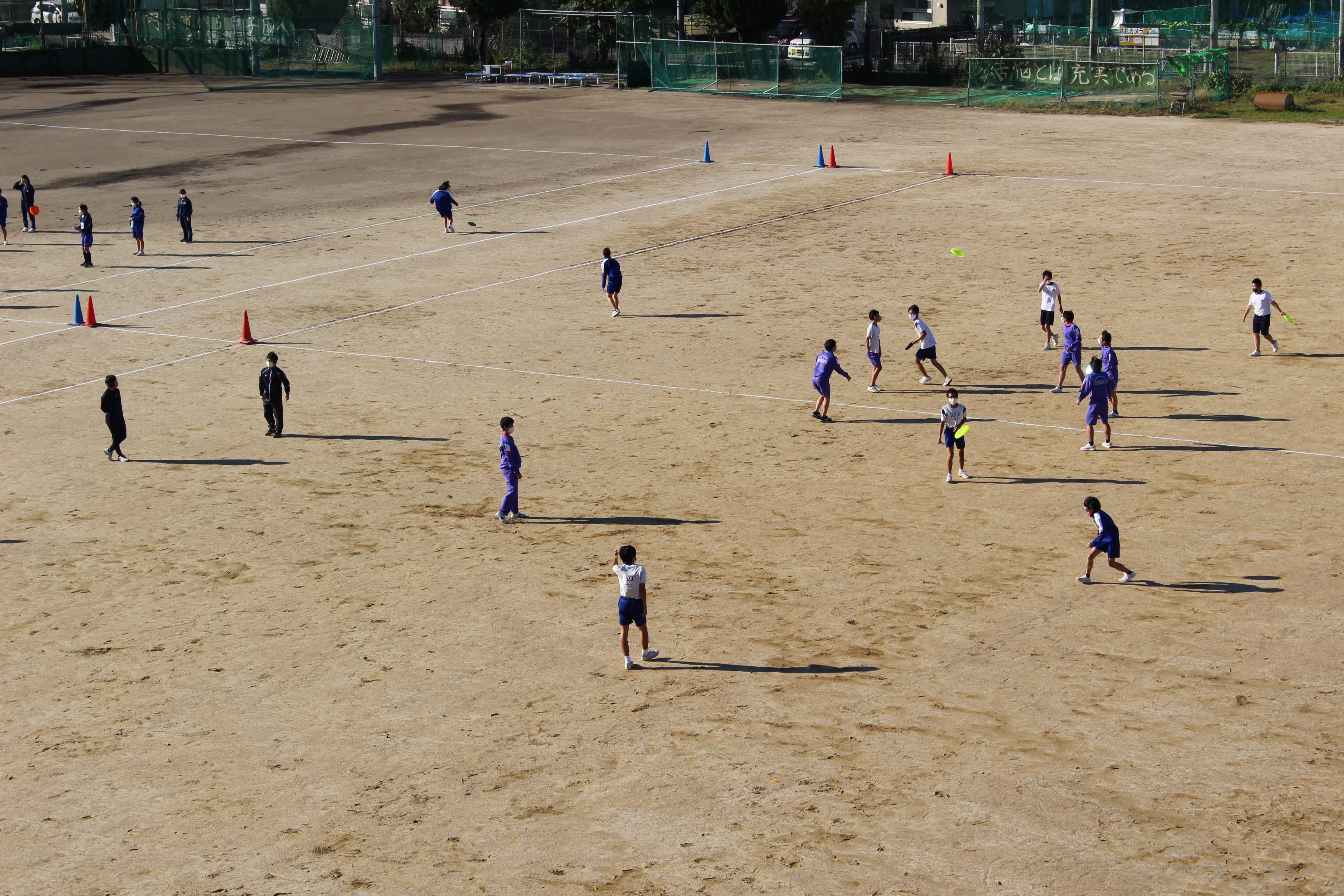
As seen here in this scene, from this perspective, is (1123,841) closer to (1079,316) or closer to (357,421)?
(357,421)

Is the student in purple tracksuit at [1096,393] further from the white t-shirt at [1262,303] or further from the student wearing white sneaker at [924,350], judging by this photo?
the white t-shirt at [1262,303]

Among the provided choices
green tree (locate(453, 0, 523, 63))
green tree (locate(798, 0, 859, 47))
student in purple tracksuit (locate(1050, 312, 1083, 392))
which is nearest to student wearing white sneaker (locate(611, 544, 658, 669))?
student in purple tracksuit (locate(1050, 312, 1083, 392))

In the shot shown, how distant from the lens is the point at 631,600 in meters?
13.7

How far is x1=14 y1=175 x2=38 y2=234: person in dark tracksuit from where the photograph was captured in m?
38.0

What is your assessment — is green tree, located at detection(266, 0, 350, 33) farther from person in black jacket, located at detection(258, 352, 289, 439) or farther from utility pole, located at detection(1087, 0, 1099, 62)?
person in black jacket, located at detection(258, 352, 289, 439)

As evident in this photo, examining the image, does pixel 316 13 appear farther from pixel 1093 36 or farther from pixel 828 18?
pixel 1093 36

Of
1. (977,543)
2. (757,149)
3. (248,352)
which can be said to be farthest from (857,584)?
(757,149)

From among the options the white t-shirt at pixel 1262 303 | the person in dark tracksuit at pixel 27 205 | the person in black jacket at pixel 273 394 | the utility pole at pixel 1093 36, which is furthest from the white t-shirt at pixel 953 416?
Result: the utility pole at pixel 1093 36

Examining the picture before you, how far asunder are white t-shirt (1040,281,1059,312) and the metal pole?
55.3 meters

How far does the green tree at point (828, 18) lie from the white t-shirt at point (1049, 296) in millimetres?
42202

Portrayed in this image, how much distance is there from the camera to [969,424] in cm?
2159

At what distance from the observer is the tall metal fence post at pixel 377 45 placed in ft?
237

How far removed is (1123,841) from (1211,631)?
4437 mm

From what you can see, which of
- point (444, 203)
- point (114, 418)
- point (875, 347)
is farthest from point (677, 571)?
point (444, 203)
